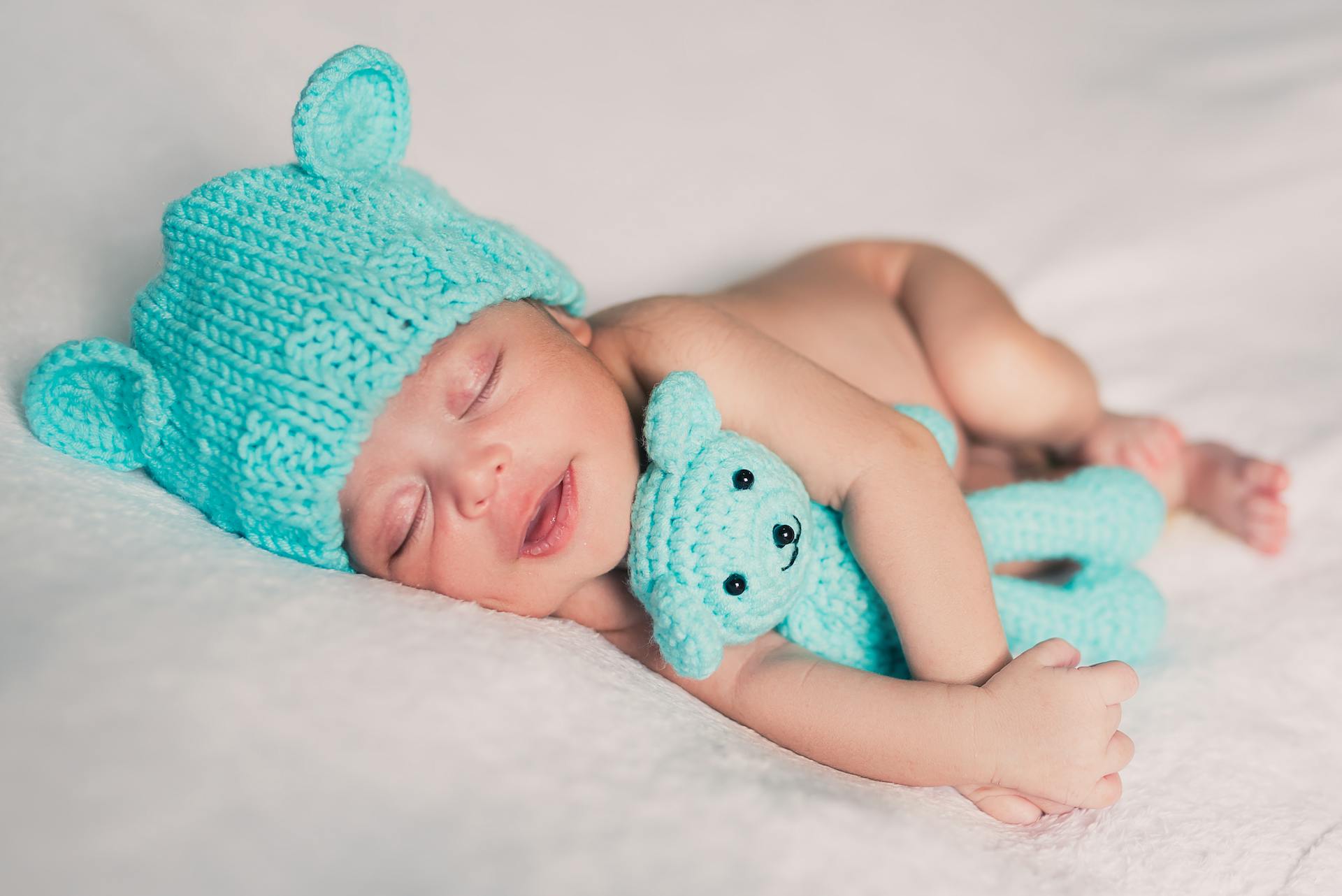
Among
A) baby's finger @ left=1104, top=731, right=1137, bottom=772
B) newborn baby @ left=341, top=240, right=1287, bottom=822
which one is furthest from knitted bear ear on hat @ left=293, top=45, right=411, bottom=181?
baby's finger @ left=1104, top=731, right=1137, bottom=772

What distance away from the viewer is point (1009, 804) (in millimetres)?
1103

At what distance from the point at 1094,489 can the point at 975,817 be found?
601 mm

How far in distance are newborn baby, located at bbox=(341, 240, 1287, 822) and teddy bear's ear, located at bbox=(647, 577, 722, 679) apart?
0.31 ft

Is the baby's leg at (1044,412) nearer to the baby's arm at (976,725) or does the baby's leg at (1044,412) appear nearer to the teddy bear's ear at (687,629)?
the baby's arm at (976,725)

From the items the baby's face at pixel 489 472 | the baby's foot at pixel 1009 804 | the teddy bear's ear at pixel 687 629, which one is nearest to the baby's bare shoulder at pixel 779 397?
the baby's face at pixel 489 472

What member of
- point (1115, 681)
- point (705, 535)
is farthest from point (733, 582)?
point (1115, 681)

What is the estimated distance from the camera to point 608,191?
7.11ft

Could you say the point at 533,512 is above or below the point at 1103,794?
above

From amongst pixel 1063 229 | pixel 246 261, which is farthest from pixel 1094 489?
pixel 246 261

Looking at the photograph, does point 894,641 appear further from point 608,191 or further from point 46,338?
point 608,191

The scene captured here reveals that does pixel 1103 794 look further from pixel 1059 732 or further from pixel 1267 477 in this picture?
pixel 1267 477

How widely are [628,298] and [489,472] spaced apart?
98cm

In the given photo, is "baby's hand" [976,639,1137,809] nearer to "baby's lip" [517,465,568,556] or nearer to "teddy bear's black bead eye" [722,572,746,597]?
"teddy bear's black bead eye" [722,572,746,597]

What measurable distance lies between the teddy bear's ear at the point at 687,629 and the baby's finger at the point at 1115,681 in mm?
381
